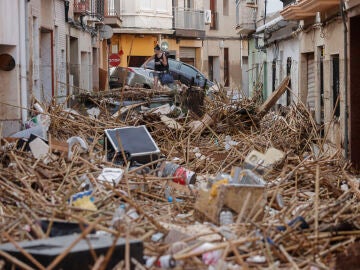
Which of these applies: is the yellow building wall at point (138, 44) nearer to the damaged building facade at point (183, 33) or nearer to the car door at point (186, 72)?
the damaged building facade at point (183, 33)

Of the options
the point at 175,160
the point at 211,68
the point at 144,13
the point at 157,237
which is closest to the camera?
the point at 157,237

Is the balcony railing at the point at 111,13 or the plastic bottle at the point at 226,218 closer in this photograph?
the plastic bottle at the point at 226,218

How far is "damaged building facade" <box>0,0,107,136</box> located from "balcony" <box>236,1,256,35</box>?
205 inches

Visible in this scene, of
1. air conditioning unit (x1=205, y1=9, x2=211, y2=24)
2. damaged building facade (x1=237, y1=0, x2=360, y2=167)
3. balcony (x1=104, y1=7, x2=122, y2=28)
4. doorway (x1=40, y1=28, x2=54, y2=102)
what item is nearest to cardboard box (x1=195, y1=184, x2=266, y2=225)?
damaged building facade (x1=237, y1=0, x2=360, y2=167)

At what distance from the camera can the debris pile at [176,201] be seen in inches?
285

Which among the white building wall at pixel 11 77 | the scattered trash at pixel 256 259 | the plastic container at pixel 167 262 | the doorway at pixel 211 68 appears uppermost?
the doorway at pixel 211 68

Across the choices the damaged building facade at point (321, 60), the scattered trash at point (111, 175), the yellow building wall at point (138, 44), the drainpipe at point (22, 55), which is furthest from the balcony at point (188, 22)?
the scattered trash at point (111, 175)

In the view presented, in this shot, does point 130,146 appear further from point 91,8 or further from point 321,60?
point 91,8

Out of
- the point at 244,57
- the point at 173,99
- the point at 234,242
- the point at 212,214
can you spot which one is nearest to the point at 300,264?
the point at 234,242

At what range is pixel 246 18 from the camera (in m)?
36.0

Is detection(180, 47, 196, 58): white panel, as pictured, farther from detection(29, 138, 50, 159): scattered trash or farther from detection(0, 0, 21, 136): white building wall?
detection(29, 138, 50, 159): scattered trash

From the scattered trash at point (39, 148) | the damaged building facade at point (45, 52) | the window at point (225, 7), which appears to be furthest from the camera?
the window at point (225, 7)

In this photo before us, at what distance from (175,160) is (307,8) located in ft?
24.2

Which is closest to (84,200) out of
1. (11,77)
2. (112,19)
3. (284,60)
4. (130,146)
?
(130,146)
